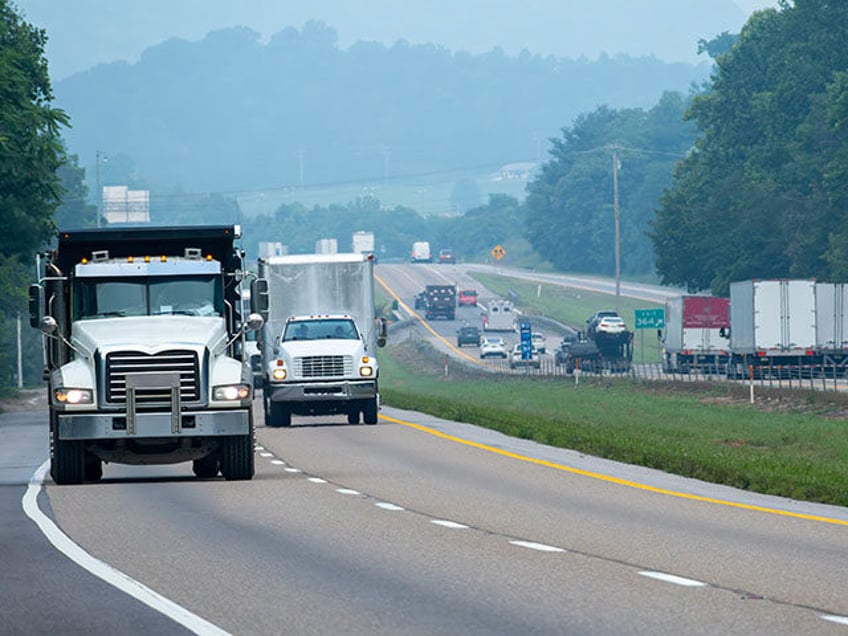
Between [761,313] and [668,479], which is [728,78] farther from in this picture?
[668,479]

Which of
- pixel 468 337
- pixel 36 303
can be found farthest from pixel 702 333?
pixel 36 303

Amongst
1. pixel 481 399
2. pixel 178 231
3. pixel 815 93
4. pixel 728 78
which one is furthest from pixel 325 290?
pixel 728 78

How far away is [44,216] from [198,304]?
39.5 meters

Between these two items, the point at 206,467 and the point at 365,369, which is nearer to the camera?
the point at 206,467

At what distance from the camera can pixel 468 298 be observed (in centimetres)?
16838

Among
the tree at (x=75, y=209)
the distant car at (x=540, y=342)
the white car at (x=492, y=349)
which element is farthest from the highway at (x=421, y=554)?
the tree at (x=75, y=209)

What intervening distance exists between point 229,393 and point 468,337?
362 feet

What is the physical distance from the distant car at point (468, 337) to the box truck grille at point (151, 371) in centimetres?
11020

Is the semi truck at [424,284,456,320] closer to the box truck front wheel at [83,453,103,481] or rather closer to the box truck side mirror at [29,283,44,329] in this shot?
the box truck front wheel at [83,453,103,481]

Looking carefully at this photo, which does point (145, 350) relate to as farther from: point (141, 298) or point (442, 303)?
point (442, 303)

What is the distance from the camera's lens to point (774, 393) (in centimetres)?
6316

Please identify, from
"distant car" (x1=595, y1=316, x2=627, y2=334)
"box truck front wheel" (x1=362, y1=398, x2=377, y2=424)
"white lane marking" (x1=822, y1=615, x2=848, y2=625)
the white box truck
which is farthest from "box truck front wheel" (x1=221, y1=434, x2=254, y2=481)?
"distant car" (x1=595, y1=316, x2=627, y2=334)

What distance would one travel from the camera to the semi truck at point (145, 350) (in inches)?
888

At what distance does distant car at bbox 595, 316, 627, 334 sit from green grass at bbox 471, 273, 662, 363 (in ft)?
58.8
